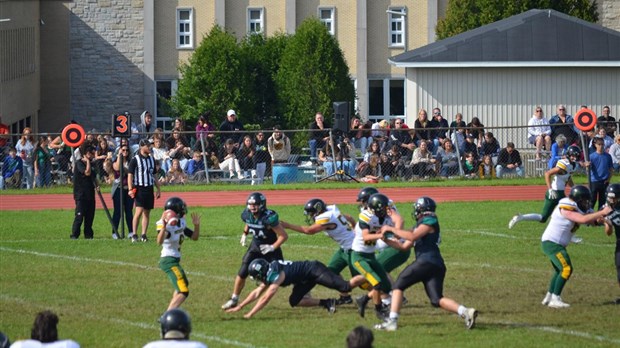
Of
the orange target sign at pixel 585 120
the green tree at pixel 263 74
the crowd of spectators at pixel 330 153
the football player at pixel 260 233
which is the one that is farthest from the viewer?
the green tree at pixel 263 74

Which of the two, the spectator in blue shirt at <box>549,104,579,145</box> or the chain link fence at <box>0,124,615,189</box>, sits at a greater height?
the spectator in blue shirt at <box>549,104,579,145</box>

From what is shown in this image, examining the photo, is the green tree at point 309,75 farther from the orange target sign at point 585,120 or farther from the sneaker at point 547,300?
the sneaker at point 547,300

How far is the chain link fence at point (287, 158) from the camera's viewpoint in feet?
106

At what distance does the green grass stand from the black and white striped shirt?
1.07 m

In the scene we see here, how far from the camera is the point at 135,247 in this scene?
73.4 ft

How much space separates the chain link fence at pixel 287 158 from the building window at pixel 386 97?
21646 millimetres

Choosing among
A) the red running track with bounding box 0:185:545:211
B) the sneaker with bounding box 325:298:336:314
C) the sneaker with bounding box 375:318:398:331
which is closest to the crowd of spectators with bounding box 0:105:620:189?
the red running track with bounding box 0:185:545:211

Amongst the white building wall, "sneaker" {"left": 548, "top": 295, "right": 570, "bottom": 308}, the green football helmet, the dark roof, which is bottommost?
"sneaker" {"left": 548, "top": 295, "right": 570, "bottom": 308}

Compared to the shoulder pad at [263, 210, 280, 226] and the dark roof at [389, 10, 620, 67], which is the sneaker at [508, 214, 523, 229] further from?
the dark roof at [389, 10, 620, 67]

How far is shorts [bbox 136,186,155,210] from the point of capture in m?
22.8

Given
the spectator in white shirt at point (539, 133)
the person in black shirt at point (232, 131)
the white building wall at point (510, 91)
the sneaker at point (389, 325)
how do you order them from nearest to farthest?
the sneaker at point (389, 325) < the person in black shirt at point (232, 131) < the spectator in white shirt at point (539, 133) < the white building wall at point (510, 91)

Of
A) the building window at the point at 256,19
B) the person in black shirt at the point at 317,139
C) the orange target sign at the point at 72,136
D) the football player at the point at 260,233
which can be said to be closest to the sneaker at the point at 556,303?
the football player at the point at 260,233

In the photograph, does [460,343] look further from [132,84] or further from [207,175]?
[132,84]

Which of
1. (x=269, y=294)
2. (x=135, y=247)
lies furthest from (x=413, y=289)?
(x=135, y=247)
